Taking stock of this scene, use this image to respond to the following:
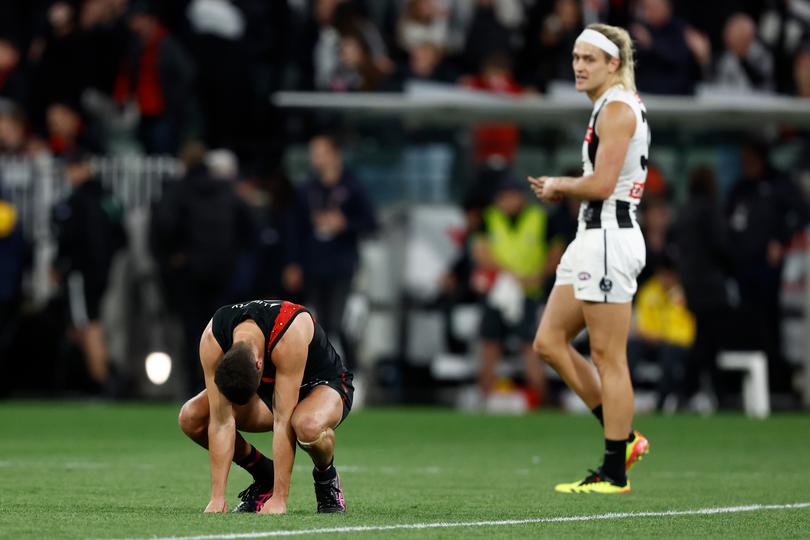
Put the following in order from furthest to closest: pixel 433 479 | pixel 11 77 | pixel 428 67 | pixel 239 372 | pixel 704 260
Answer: pixel 11 77 < pixel 428 67 < pixel 704 260 < pixel 433 479 < pixel 239 372

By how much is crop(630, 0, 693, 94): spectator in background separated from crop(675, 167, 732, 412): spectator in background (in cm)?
158

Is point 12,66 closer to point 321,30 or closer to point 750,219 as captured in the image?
point 321,30

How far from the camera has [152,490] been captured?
9320mm

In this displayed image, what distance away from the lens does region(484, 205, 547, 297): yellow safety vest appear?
1830 centimetres

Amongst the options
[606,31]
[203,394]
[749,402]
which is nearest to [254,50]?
[749,402]

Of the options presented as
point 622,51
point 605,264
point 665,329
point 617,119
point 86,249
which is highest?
point 622,51

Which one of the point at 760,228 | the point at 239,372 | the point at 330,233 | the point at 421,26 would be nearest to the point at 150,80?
the point at 421,26

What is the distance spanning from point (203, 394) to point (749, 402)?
10646mm

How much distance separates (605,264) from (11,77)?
44.6ft

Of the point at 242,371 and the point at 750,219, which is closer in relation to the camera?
the point at 242,371

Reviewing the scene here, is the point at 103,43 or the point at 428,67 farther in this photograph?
the point at 103,43

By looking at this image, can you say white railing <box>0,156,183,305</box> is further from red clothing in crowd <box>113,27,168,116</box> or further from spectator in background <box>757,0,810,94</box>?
spectator in background <box>757,0,810,94</box>

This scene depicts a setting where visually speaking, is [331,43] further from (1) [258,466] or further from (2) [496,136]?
(1) [258,466]

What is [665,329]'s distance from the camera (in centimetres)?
1838
